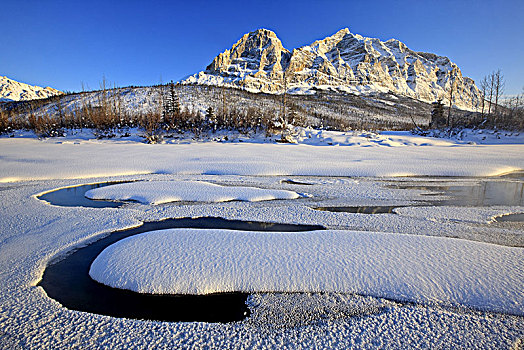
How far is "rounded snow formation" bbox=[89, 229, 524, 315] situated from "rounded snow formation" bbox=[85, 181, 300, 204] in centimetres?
190

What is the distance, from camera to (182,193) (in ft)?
18.0

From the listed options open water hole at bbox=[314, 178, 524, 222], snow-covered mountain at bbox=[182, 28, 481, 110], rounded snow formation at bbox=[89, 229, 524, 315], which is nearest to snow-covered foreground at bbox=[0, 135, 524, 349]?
rounded snow formation at bbox=[89, 229, 524, 315]

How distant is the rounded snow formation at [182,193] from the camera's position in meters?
5.17

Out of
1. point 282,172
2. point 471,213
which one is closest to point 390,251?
point 471,213

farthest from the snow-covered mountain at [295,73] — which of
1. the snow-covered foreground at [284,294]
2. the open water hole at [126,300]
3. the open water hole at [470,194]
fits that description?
the open water hole at [126,300]

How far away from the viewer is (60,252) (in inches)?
119

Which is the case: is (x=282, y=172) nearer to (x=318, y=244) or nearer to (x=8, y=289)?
(x=318, y=244)

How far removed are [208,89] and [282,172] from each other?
68096 millimetres

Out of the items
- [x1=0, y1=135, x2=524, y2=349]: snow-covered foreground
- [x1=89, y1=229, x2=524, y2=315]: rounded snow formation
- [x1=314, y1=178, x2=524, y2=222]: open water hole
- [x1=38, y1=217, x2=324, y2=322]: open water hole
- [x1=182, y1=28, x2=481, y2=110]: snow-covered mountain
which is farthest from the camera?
[x1=182, y1=28, x2=481, y2=110]: snow-covered mountain

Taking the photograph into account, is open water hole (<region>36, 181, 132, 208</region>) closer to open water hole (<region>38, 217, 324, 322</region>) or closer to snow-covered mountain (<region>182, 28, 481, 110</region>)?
open water hole (<region>38, 217, 324, 322</region>)

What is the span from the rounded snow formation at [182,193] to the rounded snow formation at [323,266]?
6.23 ft

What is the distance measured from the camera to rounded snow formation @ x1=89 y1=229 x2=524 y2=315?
7.45 ft

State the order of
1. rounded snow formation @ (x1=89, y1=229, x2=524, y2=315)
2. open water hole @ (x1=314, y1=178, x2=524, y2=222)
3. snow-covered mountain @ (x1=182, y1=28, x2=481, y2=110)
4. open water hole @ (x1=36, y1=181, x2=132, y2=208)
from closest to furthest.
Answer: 1. rounded snow formation @ (x1=89, y1=229, x2=524, y2=315)
2. open water hole @ (x1=314, y1=178, x2=524, y2=222)
3. open water hole @ (x1=36, y1=181, x2=132, y2=208)
4. snow-covered mountain @ (x1=182, y1=28, x2=481, y2=110)

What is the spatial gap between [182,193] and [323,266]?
12.3 ft
